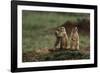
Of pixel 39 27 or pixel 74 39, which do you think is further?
pixel 74 39

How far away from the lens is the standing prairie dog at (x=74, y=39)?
1.84 meters

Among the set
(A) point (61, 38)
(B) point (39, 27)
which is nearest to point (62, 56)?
(A) point (61, 38)

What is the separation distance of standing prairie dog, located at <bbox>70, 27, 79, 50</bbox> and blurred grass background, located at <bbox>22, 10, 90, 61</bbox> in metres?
0.12

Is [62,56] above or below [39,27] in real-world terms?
below

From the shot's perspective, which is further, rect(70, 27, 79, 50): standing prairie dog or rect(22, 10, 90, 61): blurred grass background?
rect(70, 27, 79, 50): standing prairie dog

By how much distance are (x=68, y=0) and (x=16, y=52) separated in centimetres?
65

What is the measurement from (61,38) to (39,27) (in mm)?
221

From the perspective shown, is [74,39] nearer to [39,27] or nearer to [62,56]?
[62,56]

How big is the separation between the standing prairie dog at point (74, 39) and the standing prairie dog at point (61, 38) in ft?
0.19

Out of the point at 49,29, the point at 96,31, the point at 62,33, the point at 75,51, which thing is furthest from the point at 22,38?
the point at 96,31

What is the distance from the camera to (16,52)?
1.65m

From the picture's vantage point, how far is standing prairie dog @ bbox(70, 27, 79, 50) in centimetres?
184

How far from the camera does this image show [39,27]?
68.2 inches

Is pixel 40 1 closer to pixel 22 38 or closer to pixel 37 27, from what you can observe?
pixel 37 27
